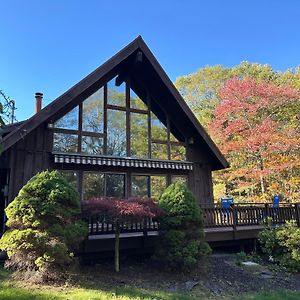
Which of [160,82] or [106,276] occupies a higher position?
[160,82]

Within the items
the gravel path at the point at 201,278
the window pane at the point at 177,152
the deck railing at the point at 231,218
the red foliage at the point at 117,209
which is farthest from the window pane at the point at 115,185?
the red foliage at the point at 117,209

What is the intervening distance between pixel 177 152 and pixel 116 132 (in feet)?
9.29

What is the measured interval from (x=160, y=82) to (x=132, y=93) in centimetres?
123

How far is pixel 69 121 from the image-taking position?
35.9 ft

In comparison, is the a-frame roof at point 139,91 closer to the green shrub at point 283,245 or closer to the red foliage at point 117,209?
the red foliage at point 117,209

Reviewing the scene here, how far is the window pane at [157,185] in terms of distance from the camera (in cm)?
1224

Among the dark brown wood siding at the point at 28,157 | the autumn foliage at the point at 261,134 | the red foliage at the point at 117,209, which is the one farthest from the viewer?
the autumn foliage at the point at 261,134

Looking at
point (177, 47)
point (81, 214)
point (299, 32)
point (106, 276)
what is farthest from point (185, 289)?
point (299, 32)

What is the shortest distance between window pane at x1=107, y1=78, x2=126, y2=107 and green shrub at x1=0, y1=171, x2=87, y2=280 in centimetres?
534

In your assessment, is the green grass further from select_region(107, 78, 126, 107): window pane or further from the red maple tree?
select_region(107, 78, 126, 107): window pane

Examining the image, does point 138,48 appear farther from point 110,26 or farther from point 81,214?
point 81,214

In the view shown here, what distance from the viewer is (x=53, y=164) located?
10461 mm

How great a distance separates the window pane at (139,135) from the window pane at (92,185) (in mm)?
1678

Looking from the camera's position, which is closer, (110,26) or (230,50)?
(110,26)
